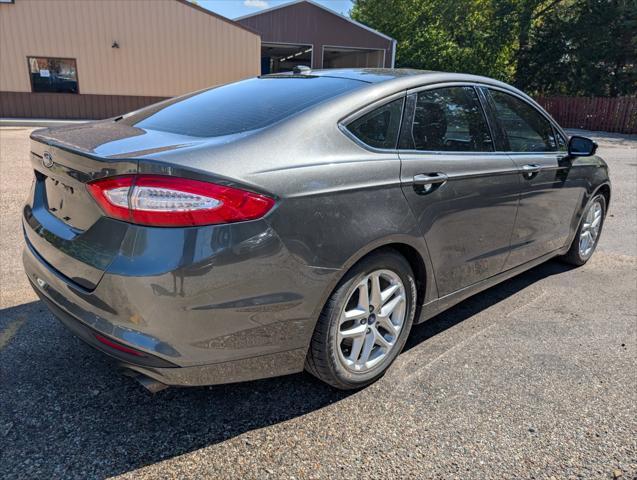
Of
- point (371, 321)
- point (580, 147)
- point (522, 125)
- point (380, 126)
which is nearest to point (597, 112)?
point (580, 147)

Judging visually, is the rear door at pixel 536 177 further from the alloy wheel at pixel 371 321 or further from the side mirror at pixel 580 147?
the alloy wheel at pixel 371 321

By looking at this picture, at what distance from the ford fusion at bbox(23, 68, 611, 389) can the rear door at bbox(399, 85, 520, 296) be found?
0.04 ft

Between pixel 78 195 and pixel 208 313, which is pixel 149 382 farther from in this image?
pixel 78 195

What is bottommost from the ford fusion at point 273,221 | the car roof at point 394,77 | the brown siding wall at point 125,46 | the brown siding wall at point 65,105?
the brown siding wall at point 65,105

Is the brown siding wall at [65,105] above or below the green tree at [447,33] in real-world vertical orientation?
below

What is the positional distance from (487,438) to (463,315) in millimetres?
1387

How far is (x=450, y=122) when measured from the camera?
3.00 m

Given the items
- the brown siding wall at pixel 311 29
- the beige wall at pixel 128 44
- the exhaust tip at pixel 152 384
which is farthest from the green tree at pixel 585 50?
the exhaust tip at pixel 152 384

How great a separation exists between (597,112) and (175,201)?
3042cm

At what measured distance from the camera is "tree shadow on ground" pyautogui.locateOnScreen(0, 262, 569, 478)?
2131mm

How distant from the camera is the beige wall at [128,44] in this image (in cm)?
1984

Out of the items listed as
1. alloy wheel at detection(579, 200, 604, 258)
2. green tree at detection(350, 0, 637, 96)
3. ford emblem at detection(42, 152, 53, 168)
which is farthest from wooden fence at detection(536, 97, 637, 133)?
ford emblem at detection(42, 152, 53, 168)

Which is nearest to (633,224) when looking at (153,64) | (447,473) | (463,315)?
(463,315)

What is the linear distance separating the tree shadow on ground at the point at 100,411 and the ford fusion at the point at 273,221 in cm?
32
